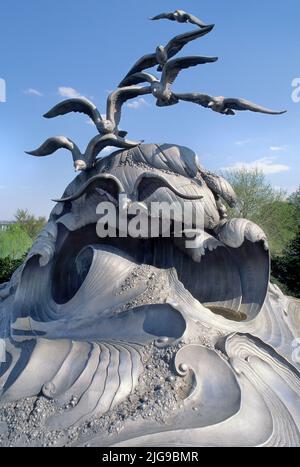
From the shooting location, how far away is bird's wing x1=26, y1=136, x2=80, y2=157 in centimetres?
322

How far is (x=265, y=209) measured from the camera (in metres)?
13.0

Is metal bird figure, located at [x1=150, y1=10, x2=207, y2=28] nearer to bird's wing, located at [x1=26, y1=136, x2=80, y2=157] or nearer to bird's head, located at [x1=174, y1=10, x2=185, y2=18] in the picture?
bird's head, located at [x1=174, y1=10, x2=185, y2=18]

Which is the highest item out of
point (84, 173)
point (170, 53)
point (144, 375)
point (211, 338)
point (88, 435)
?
point (170, 53)

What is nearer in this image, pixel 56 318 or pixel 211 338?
pixel 211 338

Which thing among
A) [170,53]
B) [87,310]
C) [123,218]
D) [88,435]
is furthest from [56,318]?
[170,53]

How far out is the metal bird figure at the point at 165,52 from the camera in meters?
2.98

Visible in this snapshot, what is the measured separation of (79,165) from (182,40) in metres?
1.23

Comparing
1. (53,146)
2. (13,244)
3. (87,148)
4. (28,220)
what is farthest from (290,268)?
(28,220)

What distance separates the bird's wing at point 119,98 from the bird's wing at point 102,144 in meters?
0.19

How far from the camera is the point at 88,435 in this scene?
1.87 meters

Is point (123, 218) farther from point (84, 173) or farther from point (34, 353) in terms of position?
point (34, 353)

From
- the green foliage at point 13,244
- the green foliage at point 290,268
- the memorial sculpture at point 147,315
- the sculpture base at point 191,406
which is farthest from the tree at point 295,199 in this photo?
the sculpture base at point 191,406

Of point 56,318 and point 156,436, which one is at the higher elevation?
point 56,318
